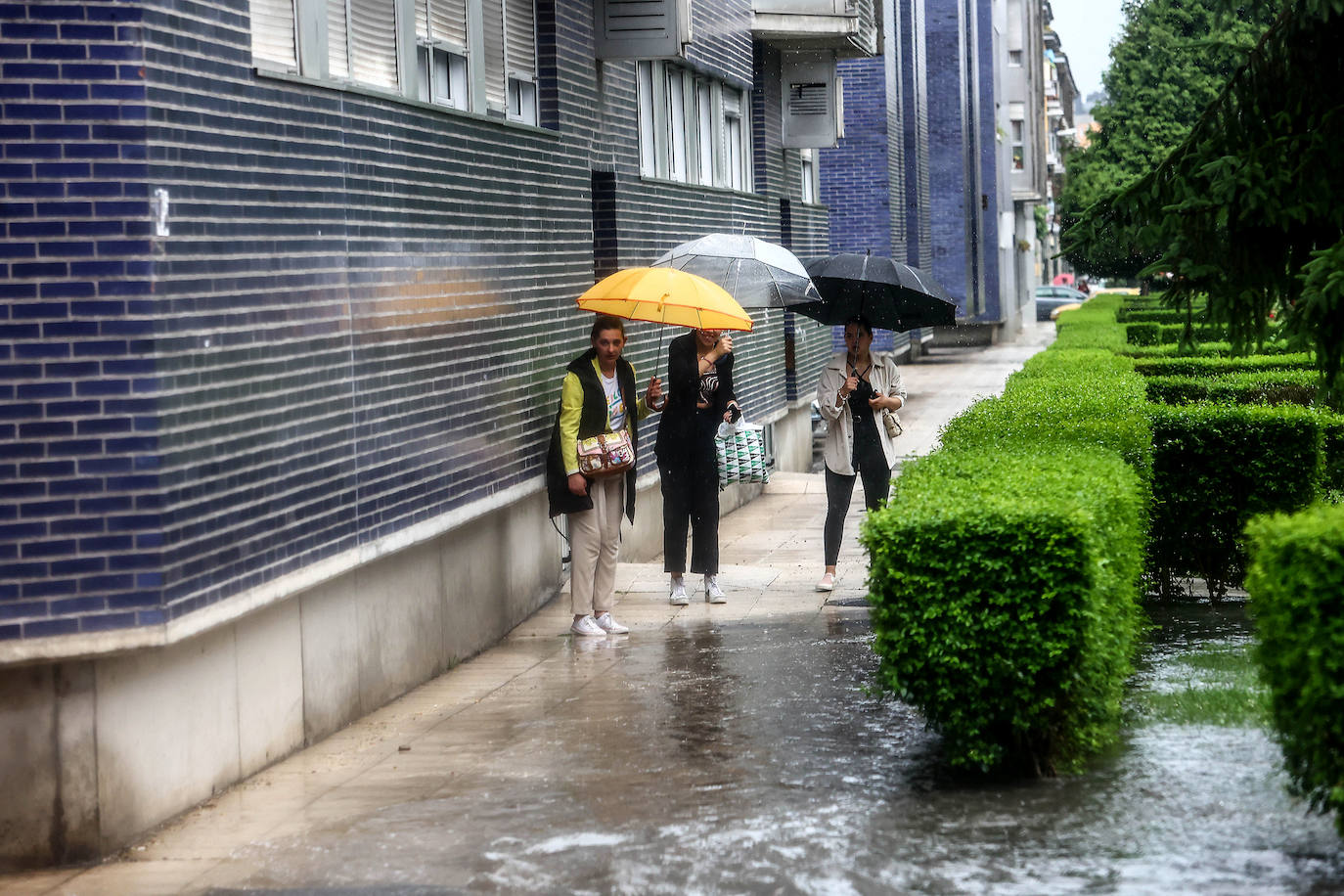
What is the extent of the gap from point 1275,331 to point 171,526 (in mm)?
5522

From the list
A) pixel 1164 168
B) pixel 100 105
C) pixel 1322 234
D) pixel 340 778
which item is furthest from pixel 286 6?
pixel 1322 234

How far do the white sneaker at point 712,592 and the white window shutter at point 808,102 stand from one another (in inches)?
395

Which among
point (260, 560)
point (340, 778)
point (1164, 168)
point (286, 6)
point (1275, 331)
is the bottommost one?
point (340, 778)

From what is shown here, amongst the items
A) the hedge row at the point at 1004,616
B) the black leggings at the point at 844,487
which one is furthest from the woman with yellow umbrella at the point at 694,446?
the hedge row at the point at 1004,616

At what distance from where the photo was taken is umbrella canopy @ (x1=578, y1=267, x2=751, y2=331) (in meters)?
10.2

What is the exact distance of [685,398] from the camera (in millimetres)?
11180

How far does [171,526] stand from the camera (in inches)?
247

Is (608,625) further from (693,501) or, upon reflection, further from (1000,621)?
(1000,621)

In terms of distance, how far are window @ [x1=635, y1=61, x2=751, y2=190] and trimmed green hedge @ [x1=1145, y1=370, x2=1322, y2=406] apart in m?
4.83

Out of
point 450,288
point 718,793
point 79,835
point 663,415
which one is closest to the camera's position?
point 79,835

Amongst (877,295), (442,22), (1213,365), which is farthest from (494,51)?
(1213,365)

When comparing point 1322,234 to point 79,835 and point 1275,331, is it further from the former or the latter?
point 79,835

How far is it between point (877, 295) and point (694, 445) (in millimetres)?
1637

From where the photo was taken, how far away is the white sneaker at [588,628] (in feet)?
33.3
